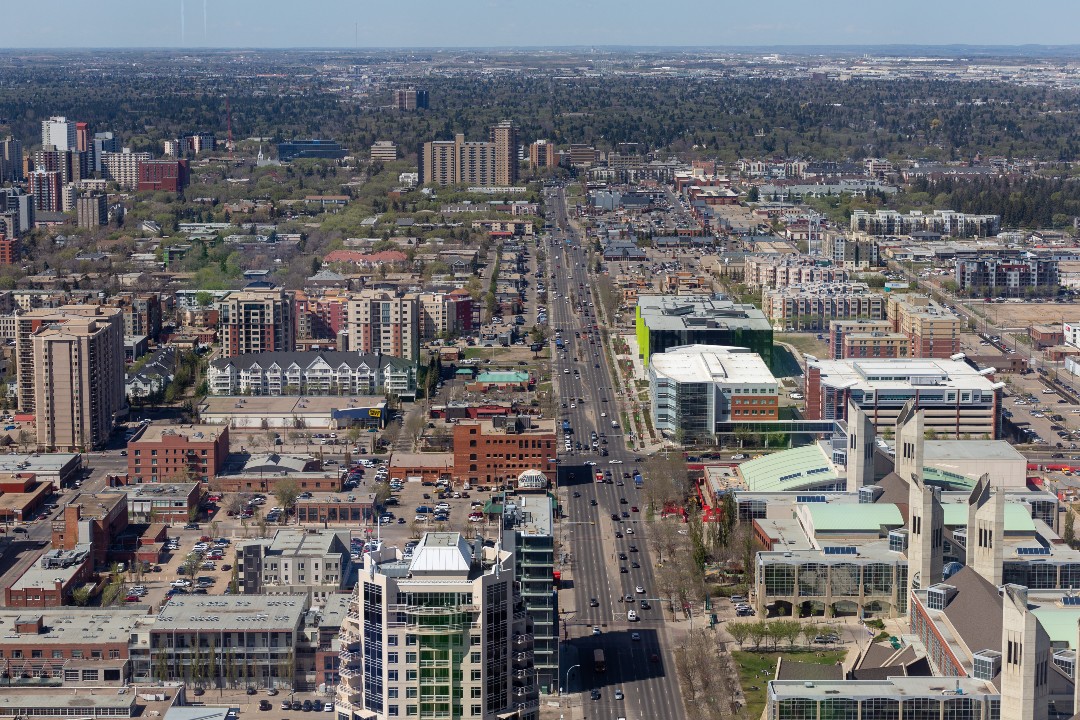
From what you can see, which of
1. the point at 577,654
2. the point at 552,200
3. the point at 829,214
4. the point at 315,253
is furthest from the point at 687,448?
the point at 552,200

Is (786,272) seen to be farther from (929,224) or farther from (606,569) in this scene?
(606,569)

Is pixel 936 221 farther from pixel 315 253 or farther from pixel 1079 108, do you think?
pixel 1079 108

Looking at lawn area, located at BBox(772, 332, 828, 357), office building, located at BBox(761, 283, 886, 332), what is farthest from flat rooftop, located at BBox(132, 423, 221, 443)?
office building, located at BBox(761, 283, 886, 332)

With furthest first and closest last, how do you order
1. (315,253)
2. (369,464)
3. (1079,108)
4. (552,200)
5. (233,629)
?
(1079,108) → (552,200) → (315,253) → (369,464) → (233,629)

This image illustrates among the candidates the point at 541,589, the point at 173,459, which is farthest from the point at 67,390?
the point at 541,589

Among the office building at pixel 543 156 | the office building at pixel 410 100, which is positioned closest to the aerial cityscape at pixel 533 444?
the office building at pixel 543 156

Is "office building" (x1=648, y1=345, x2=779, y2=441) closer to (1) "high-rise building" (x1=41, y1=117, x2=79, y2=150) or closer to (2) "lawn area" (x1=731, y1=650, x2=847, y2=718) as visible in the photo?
(2) "lawn area" (x1=731, y1=650, x2=847, y2=718)
